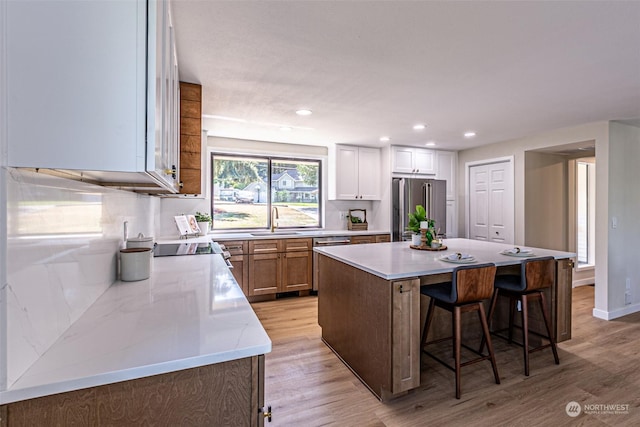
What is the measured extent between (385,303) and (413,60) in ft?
5.33

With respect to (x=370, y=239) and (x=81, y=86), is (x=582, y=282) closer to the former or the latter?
(x=370, y=239)

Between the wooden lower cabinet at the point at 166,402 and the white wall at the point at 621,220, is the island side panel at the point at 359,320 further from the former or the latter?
the white wall at the point at 621,220

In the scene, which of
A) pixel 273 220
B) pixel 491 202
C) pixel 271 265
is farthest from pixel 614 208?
pixel 273 220

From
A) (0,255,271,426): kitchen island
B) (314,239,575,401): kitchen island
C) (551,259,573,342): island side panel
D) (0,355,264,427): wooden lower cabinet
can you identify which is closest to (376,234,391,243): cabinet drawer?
(314,239,575,401): kitchen island

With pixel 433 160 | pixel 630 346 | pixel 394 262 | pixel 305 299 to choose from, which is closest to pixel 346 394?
pixel 394 262

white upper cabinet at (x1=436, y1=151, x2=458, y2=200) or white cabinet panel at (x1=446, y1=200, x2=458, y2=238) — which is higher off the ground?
white upper cabinet at (x1=436, y1=151, x2=458, y2=200)

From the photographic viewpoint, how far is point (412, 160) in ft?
16.5

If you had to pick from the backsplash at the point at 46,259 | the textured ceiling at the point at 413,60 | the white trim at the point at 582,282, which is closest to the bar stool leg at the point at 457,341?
the textured ceiling at the point at 413,60

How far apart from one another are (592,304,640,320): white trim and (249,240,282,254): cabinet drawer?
12.9 feet

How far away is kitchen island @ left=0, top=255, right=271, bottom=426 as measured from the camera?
73 cm

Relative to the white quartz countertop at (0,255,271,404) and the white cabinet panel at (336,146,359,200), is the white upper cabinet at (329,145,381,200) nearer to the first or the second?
the white cabinet panel at (336,146,359,200)

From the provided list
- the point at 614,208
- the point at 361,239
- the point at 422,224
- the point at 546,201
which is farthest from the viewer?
the point at 361,239

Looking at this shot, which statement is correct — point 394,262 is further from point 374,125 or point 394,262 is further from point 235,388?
point 374,125

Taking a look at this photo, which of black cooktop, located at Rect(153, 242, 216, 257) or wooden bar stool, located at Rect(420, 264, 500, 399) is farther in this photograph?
black cooktop, located at Rect(153, 242, 216, 257)
